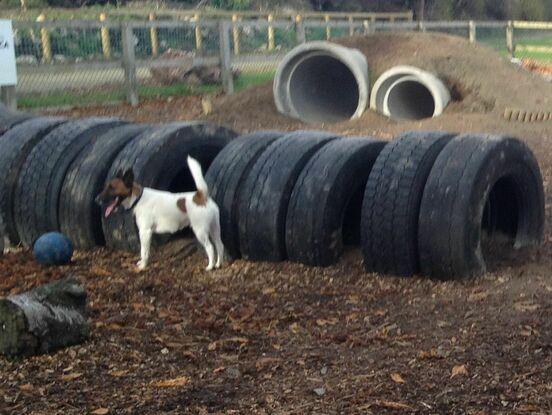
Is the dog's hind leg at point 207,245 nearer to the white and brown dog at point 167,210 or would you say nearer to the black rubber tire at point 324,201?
the white and brown dog at point 167,210

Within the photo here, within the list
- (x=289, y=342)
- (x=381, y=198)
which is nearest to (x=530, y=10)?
(x=381, y=198)

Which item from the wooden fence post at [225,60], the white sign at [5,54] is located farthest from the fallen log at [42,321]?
the wooden fence post at [225,60]

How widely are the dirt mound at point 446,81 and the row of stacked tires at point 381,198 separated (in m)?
8.87

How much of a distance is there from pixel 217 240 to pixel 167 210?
424 mm

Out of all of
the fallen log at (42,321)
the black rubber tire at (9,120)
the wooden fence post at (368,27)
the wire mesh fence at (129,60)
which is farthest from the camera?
the wooden fence post at (368,27)

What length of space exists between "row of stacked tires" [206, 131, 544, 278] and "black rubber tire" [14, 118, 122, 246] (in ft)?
4.54

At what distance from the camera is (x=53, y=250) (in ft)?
23.8

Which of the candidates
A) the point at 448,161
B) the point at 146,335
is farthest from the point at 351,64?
the point at 146,335

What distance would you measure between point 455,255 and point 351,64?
37.7 ft

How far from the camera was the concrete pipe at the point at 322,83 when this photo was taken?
1752cm

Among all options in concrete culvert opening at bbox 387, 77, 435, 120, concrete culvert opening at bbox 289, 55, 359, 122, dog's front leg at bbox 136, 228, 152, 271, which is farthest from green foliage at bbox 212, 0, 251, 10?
dog's front leg at bbox 136, 228, 152, 271

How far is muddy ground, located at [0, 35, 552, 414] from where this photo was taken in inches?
174

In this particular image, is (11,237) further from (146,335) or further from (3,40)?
(3,40)

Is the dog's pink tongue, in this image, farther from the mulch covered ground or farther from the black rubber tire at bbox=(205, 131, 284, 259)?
the black rubber tire at bbox=(205, 131, 284, 259)
